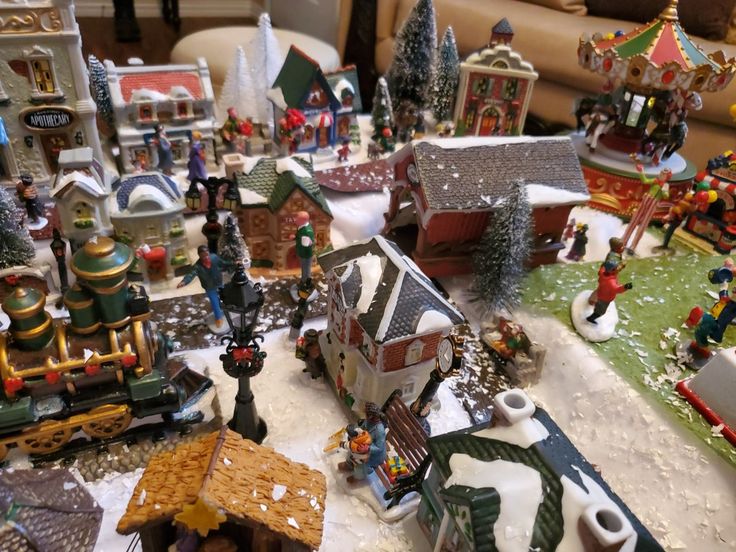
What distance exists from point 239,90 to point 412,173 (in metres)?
3.24

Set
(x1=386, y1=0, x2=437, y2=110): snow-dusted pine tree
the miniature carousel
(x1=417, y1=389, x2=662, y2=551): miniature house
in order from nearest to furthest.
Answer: (x1=417, y1=389, x2=662, y2=551): miniature house → the miniature carousel → (x1=386, y1=0, x2=437, y2=110): snow-dusted pine tree

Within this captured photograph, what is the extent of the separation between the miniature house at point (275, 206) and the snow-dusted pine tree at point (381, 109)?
2.31 metres

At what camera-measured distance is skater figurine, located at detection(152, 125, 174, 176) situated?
679 cm

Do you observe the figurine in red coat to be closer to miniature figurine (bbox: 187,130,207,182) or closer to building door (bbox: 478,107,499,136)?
building door (bbox: 478,107,499,136)

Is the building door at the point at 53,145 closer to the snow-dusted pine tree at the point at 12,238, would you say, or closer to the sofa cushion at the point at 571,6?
the snow-dusted pine tree at the point at 12,238

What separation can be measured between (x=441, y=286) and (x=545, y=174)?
60.4 inches

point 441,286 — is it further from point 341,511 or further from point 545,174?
point 341,511

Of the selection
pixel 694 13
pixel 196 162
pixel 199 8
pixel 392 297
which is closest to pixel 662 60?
pixel 694 13

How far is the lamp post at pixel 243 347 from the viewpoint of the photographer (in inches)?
140

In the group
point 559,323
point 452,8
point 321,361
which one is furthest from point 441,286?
point 452,8

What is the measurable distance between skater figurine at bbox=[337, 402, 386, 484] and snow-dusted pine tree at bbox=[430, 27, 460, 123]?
19.4ft

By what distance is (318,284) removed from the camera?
19.7ft

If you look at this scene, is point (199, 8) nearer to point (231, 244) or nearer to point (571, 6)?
point (571, 6)

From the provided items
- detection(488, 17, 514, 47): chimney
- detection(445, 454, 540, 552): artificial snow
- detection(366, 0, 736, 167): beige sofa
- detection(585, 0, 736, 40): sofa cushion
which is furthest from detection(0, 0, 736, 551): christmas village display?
detection(585, 0, 736, 40): sofa cushion
